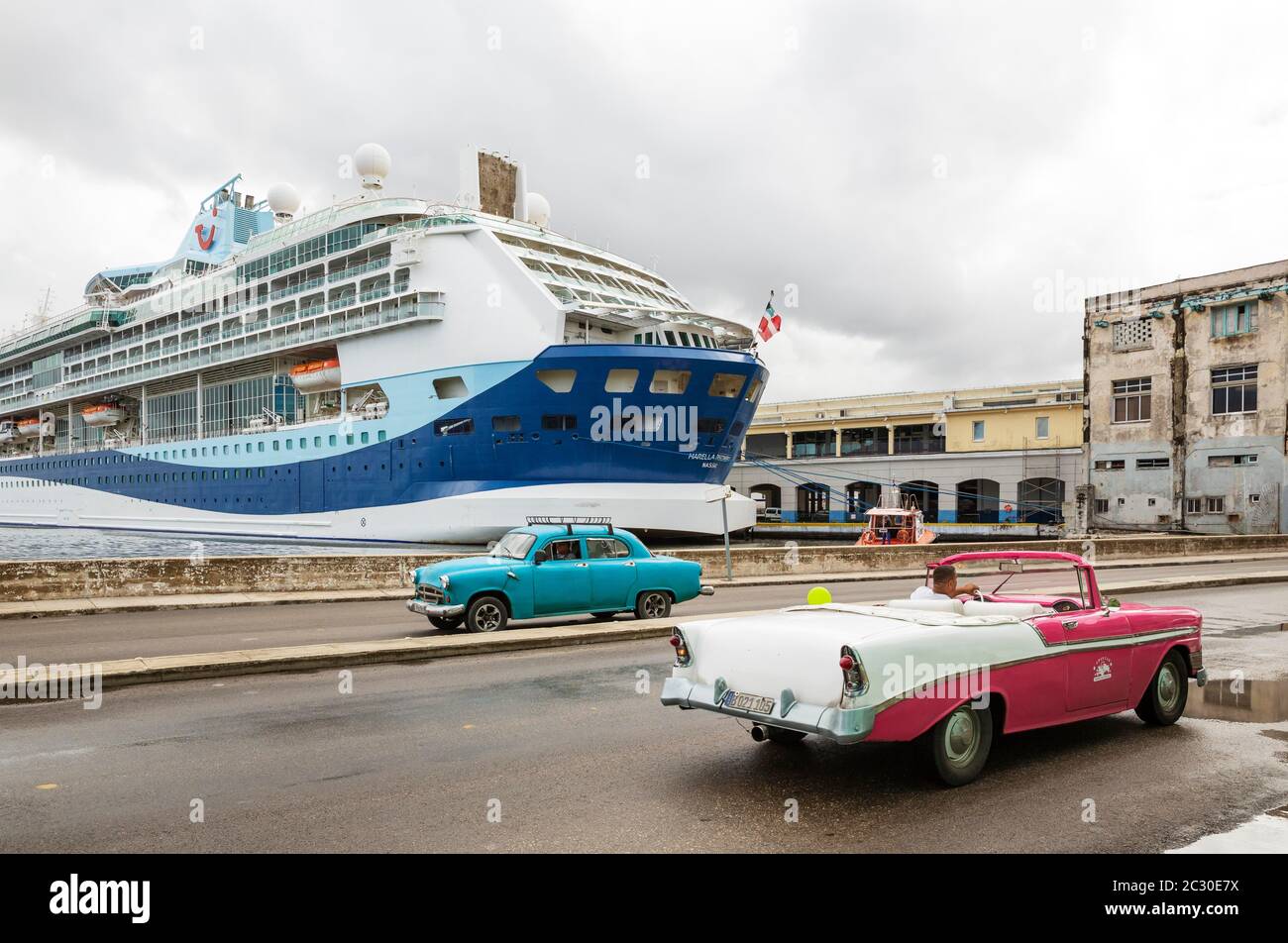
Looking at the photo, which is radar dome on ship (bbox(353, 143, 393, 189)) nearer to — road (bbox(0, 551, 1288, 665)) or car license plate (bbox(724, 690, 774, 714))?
road (bbox(0, 551, 1288, 665))

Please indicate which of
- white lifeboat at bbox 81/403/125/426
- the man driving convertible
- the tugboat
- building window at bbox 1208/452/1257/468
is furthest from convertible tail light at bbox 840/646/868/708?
white lifeboat at bbox 81/403/125/426

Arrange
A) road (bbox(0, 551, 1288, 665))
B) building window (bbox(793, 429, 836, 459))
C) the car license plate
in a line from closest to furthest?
the car license plate
road (bbox(0, 551, 1288, 665))
building window (bbox(793, 429, 836, 459))

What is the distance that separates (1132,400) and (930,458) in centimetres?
1540

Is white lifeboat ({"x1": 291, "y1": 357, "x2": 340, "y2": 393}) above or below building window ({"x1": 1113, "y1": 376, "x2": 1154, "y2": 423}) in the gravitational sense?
above

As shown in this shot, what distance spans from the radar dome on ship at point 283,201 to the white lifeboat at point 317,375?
46.2 ft

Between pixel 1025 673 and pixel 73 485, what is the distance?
69.6 meters

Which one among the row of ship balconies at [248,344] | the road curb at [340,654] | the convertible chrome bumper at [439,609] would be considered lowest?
the road curb at [340,654]

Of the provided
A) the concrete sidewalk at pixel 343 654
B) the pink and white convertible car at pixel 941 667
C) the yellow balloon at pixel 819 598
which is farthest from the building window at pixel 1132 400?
the yellow balloon at pixel 819 598

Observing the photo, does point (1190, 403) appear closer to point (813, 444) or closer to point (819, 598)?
point (813, 444)

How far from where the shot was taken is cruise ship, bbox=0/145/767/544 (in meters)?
31.9

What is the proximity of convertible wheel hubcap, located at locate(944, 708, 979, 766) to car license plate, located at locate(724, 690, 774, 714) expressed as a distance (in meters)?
1.10

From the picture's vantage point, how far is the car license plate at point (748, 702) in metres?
5.29

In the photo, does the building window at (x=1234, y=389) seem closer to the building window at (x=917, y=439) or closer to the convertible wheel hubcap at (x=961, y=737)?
the building window at (x=917, y=439)

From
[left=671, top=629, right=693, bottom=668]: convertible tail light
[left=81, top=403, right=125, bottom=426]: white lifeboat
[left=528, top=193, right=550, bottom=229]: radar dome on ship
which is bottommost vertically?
[left=671, top=629, right=693, bottom=668]: convertible tail light
